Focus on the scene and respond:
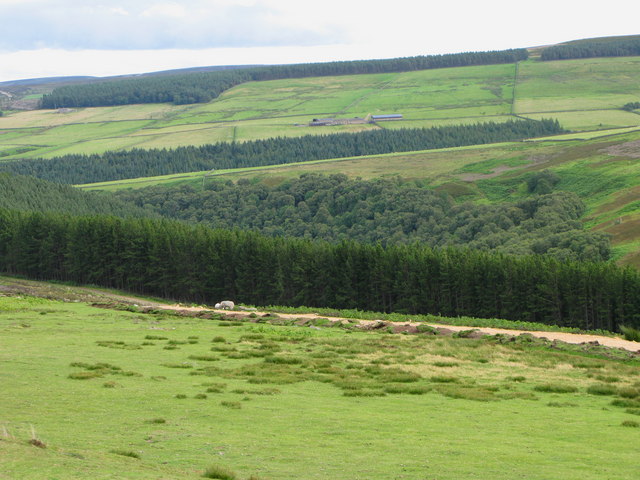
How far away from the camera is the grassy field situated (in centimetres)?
2106

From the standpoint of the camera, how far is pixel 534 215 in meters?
153

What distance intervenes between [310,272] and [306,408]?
243 ft

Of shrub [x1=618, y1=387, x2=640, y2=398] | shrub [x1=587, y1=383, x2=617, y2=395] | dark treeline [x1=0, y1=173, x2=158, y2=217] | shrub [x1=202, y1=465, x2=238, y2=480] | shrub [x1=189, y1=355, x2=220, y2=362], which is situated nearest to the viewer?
shrub [x1=202, y1=465, x2=238, y2=480]

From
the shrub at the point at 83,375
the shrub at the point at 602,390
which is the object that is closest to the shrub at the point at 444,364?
the shrub at the point at 602,390

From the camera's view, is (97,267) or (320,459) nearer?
(320,459)

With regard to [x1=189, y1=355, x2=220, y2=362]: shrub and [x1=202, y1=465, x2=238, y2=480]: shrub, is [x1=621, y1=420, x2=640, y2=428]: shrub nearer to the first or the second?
[x1=202, y1=465, x2=238, y2=480]: shrub

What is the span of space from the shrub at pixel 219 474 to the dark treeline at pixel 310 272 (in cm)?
6737

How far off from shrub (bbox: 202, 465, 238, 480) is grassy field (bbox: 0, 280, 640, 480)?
22.3 inches

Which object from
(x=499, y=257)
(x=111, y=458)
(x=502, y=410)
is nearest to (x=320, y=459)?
(x=111, y=458)

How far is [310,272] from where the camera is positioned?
10381 cm

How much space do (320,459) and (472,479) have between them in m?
4.45

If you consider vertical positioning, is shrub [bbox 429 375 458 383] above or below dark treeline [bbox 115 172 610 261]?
above

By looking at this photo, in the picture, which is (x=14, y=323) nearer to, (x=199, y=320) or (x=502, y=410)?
(x=199, y=320)

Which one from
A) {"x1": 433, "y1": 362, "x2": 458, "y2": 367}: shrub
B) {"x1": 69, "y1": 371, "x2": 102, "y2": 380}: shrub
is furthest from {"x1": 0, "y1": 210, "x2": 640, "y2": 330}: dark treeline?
{"x1": 69, "y1": 371, "x2": 102, "y2": 380}: shrub
